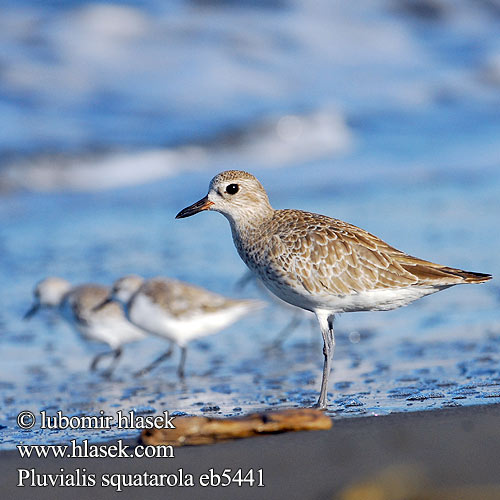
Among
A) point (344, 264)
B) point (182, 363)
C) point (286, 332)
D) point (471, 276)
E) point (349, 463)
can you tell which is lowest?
point (349, 463)

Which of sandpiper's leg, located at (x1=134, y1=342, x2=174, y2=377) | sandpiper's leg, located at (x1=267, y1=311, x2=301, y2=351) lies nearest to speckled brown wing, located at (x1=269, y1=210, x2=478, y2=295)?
sandpiper's leg, located at (x1=267, y1=311, x2=301, y2=351)

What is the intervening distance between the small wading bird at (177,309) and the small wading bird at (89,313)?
306 millimetres

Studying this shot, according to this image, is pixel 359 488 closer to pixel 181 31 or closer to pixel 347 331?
pixel 347 331

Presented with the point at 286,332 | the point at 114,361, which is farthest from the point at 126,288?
the point at 286,332

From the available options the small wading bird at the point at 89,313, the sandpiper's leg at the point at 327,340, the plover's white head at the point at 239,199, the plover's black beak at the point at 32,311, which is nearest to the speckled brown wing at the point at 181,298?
the small wading bird at the point at 89,313

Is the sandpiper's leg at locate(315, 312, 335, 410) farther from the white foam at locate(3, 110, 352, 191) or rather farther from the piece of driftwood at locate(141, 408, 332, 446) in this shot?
the white foam at locate(3, 110, 352, 191)

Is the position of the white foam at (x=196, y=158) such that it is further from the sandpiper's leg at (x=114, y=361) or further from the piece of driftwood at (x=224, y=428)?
the piece of driftwood at (x=224, y=428)

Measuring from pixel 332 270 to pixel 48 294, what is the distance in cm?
376

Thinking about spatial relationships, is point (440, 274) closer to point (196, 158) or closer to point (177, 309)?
point (177, 309)

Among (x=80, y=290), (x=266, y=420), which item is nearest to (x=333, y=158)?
(x=80, y=290)

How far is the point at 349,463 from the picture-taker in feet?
12.6

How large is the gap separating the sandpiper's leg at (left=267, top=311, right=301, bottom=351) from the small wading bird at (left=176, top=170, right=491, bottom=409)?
5.68 feet

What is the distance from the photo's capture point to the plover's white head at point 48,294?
812cm

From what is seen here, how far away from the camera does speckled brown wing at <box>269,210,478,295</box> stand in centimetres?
522
